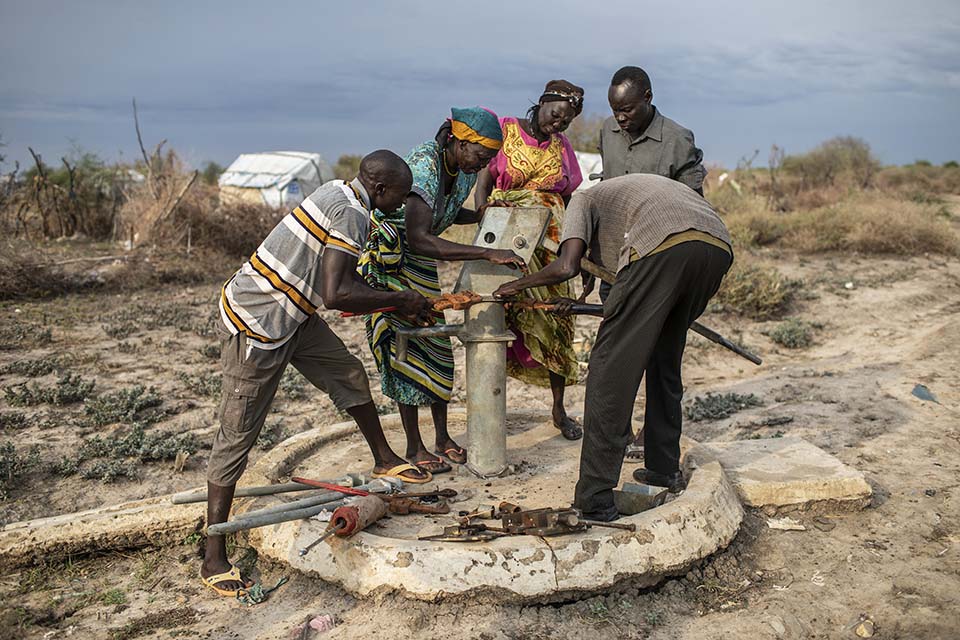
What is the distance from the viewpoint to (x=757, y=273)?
8.95 meters

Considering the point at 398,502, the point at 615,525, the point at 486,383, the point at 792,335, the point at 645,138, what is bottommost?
the point at 792,335

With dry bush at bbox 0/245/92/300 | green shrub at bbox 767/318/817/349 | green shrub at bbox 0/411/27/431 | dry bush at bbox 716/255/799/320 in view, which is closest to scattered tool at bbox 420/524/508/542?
green shrub at bbox 0/411/27/431

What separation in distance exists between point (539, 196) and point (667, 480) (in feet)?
5.11

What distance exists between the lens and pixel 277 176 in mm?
17172

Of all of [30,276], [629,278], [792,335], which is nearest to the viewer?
[629,278]

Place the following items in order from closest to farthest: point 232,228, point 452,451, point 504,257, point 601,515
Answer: point 601,515 < point 504,257 < point 452,451 < point 232,228

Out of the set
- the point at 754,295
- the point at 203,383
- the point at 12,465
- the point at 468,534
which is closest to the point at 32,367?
the point at 203,383

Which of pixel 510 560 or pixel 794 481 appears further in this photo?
pixel 794 481

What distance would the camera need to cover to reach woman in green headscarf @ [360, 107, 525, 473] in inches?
133

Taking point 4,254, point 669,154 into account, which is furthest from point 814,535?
point 4,254

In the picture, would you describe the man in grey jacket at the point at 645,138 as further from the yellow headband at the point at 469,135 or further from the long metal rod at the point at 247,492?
the long metal rod at the point at 247,492

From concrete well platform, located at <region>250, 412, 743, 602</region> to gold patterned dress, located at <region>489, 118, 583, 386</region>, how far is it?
2.71 feet

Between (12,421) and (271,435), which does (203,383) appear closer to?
(271,435)

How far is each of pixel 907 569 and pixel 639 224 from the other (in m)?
1.81
